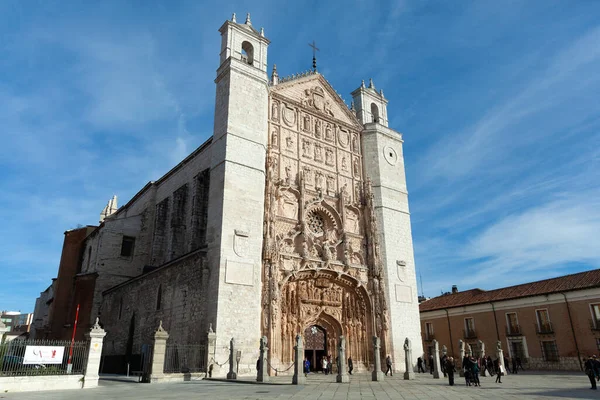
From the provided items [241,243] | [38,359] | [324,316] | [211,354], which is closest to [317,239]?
[324,316]

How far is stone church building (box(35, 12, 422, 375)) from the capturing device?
1917 cm

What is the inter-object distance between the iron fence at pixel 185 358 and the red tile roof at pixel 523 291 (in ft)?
73.1

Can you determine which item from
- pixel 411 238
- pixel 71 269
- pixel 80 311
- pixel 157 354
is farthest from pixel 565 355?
pixel 71 269

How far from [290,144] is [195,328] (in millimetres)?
11235

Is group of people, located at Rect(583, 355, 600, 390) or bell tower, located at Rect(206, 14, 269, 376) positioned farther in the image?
bell tower, located at Rect(206, 14, 269, 376)

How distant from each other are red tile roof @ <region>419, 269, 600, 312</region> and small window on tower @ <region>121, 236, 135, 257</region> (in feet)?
80.2

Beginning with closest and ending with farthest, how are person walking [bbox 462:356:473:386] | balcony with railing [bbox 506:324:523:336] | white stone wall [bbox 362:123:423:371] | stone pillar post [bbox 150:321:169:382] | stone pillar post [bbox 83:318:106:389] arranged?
stone pillar post [bbox 83:318:106:389] < person walking [bbox 462:356:473:386] < stone pillar post [bbox 150:321:169:382] < white stone wall [bbox 362:123:423:371] < balcony with railing [bbox 506:324:523:336]

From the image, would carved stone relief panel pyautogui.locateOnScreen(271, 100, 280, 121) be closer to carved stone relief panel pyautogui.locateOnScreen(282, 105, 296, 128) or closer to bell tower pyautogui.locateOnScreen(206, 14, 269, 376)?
carved stone relief panel pyautogui.locateOnScreen(282, 105, 296, 128)

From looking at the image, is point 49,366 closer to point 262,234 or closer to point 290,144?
point 262,234

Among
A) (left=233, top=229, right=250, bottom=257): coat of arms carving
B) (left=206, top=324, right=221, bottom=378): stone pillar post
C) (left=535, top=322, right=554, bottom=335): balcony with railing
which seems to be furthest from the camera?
(left=535, top=322, right=554, bottom=335): balcony with railing

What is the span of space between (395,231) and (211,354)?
13.9 m

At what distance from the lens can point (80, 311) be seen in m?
27.5

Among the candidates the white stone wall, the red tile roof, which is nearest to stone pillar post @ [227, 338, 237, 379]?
the white stone wall

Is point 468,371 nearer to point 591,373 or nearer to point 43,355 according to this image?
point 591,373
